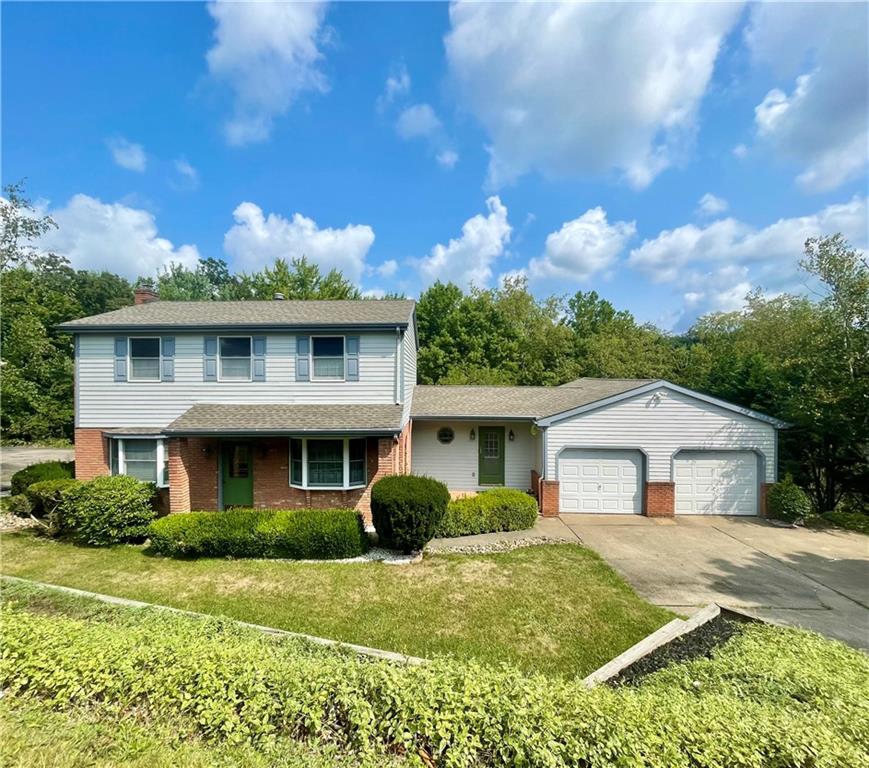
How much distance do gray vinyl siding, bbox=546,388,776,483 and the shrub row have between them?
815 cm

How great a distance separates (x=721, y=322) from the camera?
34.0 metres

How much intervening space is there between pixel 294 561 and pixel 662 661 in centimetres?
708

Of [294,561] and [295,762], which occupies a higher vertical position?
[295,762]

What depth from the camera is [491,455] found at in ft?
47.0

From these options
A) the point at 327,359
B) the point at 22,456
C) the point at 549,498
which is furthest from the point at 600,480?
the point at 22,456

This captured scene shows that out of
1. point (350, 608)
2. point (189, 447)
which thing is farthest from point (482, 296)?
point (350, 608)

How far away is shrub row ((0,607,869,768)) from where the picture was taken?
269cm

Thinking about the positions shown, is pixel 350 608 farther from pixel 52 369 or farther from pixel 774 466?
pixel 52 369

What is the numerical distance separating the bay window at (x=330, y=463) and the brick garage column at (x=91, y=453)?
19.3 ft

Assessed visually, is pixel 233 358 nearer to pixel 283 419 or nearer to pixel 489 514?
pixel 283 419

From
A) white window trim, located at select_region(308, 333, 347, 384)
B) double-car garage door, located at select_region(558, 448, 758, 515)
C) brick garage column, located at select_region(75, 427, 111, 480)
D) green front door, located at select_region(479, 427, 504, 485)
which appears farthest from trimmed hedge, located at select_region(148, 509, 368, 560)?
double-car garage door, located at select_region(558, 448, 758, 515)

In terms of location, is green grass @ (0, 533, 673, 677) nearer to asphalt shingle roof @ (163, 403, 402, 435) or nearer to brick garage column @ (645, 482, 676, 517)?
asphalt shingle roof @ (163, 403, 402, 435)

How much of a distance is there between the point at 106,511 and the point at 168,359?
4.62 m

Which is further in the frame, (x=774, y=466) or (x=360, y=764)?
(x=774, y=466)
